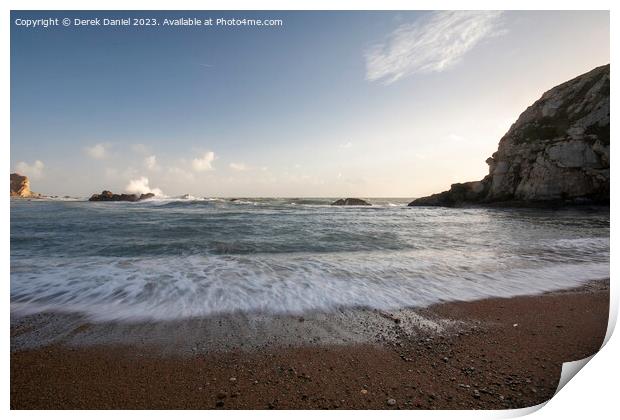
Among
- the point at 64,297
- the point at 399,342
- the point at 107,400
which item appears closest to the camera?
the point at 107,400

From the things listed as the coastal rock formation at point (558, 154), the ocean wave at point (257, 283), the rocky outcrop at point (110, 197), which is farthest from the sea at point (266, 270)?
the coastal rock formation at point (558, 154)

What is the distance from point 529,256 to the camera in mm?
5891

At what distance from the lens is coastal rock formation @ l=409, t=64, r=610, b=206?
53.3 feet

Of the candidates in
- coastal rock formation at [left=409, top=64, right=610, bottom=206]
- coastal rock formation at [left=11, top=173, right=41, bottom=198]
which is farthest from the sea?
coastal rock formation at [left=409, top=64, right=610, bottom=206]

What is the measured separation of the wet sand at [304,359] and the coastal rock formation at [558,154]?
16.4 metres

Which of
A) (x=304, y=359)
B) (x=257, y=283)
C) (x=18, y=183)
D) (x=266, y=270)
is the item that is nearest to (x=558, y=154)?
(x=266, y=270)

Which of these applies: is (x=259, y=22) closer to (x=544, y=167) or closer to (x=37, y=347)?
(x=37, y=347)

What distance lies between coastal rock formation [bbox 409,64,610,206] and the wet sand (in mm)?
16434

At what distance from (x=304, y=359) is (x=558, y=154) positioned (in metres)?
24.9

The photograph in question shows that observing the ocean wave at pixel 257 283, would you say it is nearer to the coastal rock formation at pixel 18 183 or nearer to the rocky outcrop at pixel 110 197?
the coastal rock formation at pixel 18 183

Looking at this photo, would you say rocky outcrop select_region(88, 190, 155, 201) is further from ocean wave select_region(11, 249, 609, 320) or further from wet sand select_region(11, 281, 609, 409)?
wet sand select_region(11, 281, 609, 409)

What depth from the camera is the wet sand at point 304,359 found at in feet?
6.30
